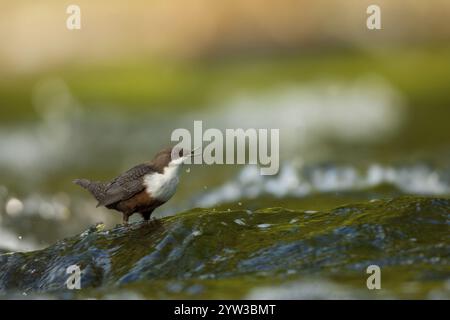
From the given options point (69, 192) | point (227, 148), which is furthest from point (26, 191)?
point (227, 148)

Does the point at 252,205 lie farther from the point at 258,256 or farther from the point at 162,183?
the point at 258,256

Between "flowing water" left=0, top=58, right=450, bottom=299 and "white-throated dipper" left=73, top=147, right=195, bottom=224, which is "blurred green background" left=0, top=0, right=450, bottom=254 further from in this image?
"white-throated dipper" left=73, top=147, right=195, bottom=224

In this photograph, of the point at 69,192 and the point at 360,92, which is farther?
the point at 360,92

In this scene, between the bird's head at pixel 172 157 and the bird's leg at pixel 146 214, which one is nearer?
the bird's head at pixel 172 157

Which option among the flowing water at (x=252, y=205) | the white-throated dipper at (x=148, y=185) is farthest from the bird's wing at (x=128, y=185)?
the flowing water at (x=252, y=205)

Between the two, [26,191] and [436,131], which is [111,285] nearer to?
[26,191]

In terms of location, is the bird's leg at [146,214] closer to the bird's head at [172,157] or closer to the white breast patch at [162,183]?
the white breast patch at [162,183]
